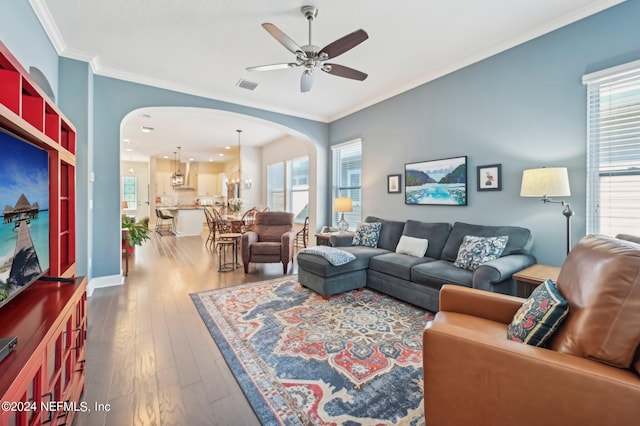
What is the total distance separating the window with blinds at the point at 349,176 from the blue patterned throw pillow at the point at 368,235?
1069mm

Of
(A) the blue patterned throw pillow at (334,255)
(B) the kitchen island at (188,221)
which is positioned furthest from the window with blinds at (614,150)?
(B) the kitchen island at (188,221)

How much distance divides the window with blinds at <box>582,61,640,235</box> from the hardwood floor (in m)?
3.41

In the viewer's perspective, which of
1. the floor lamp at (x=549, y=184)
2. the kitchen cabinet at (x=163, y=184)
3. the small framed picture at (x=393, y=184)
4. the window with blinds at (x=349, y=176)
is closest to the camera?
the floor lamp at (x=549, y=184)

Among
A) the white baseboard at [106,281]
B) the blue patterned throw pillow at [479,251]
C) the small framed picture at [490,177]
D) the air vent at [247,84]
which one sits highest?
the air vent at [247,84]

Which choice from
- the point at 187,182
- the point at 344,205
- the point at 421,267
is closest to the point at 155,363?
the point at 421,267

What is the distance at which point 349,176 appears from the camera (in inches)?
228

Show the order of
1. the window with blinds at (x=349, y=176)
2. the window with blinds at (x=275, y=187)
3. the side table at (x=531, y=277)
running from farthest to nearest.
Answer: the window with blinds at (x=275, y=187) → the window with blinds at (x=349, y=176) → the side table at (x=531, y=277)

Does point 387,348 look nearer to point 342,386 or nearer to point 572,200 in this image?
point 342,386

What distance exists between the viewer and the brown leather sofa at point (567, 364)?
1.01 m

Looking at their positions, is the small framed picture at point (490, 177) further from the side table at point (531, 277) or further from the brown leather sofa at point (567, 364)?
the brown leather sofa at point (567, 364)

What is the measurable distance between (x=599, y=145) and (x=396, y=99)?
2.71 meters

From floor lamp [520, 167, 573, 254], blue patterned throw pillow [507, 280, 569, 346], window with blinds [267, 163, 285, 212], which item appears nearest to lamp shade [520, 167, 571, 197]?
floor lamp [520, 167, 573, 254]

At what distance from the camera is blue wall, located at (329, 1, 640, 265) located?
2.63m

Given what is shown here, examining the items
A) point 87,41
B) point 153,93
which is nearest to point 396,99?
point 153,93
